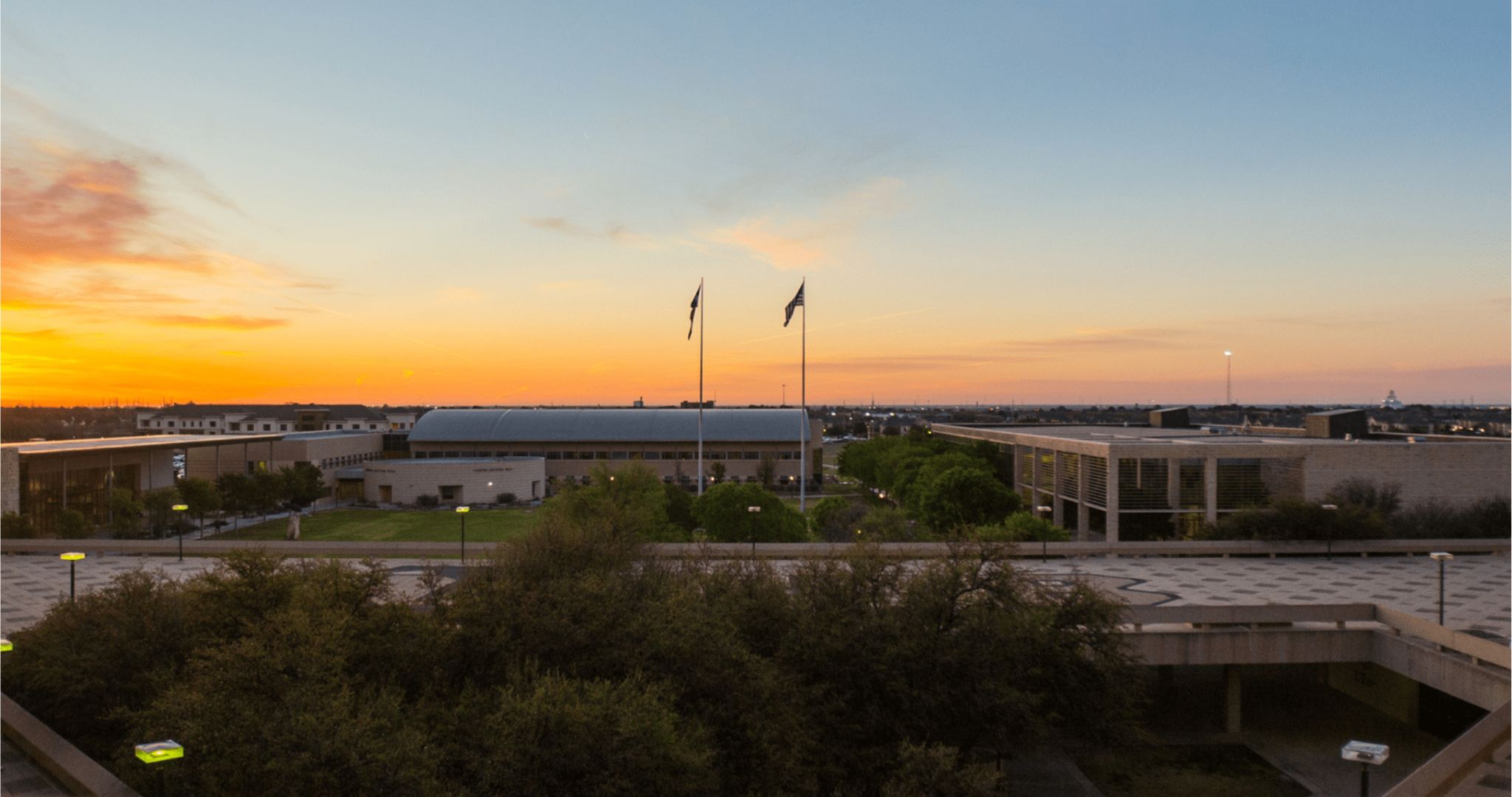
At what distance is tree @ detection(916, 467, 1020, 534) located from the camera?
50.3m

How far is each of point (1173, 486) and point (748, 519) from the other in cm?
2449

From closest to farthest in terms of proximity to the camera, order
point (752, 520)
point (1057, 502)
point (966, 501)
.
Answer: point (752, 520), point (966, 501), point (1057, 502)

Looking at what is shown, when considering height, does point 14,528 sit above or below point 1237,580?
above

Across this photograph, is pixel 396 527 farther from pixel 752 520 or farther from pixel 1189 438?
pixel 1189 438

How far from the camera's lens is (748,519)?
1817 inches

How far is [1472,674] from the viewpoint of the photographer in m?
23.6

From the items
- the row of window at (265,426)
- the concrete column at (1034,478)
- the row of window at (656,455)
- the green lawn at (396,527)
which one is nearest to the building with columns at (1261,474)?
the concrete column at (1034,478)

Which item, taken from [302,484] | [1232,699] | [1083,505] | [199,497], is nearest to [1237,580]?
[1232,699]

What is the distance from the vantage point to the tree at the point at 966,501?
165ft

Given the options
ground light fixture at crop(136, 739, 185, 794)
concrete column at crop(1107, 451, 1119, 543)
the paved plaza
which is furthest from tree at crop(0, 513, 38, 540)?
concrete column at crop(1107, 451, 1119, 543)

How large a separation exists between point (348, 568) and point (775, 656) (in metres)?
11.5

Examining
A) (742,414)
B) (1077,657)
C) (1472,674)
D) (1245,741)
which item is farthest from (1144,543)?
(742,414)

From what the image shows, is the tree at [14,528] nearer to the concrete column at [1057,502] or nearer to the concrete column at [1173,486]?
the concrete column at [1057,502]

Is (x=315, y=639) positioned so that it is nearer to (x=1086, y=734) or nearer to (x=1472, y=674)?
(x=1086, y=734)
